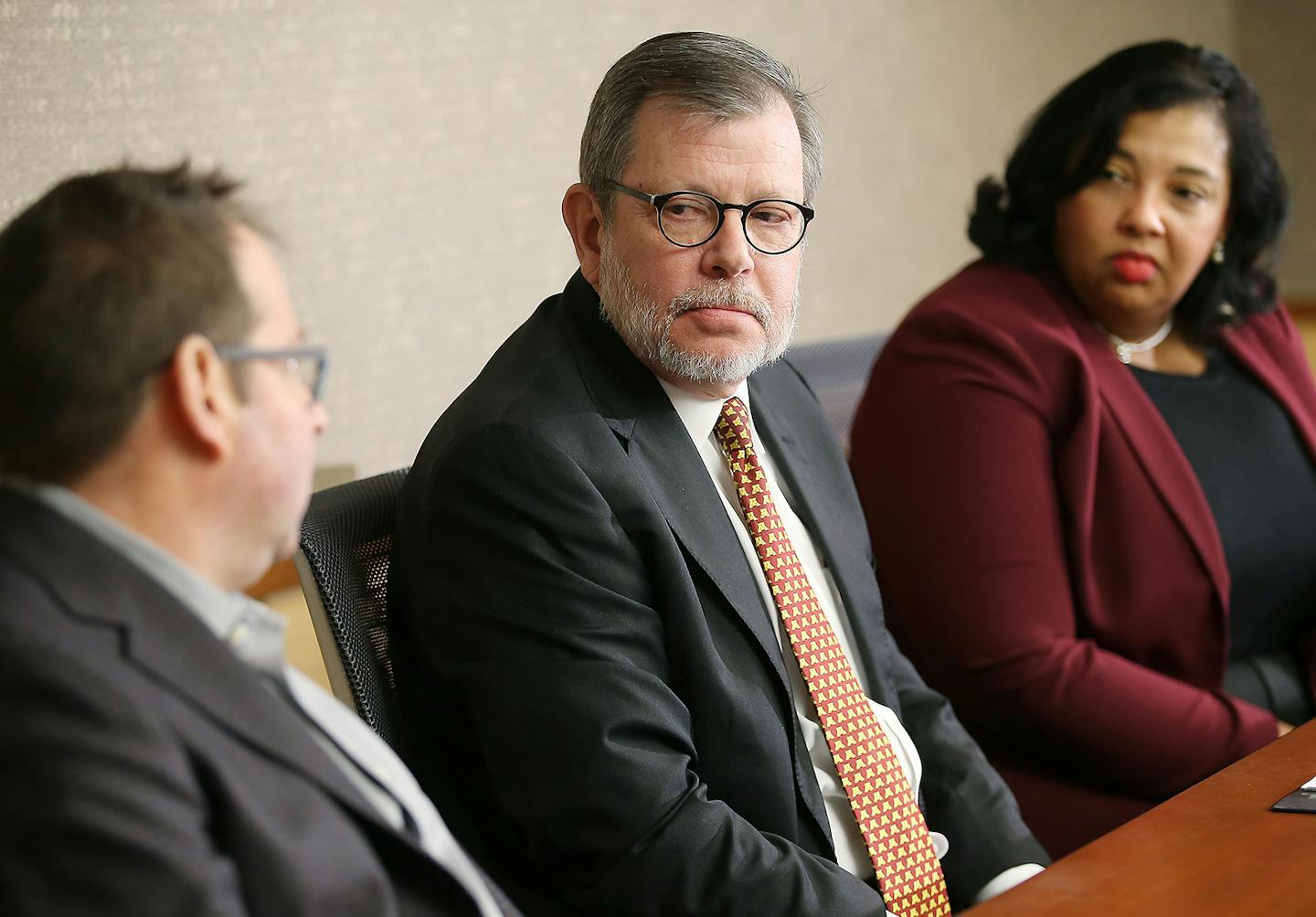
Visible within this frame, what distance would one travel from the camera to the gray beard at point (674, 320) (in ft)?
5.15

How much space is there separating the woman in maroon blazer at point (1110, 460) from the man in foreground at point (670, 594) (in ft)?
1.09

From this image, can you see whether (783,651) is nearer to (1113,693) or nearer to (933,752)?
(933,752)

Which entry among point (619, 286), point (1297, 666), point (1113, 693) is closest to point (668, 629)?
point (619, 286)

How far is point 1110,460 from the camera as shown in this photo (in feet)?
7.11

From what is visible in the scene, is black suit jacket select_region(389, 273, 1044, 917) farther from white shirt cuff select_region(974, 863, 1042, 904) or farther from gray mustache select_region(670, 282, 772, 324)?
white shirt cuff select_region(974, 863, 1042, 904)

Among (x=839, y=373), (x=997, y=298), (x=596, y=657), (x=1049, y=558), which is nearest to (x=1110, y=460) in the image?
(x=1049, y=558)

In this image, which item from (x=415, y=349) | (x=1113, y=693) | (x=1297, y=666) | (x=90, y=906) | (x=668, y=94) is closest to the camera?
(x=90, y=906)

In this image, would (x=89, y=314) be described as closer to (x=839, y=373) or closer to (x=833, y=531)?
(x=833, y=531)

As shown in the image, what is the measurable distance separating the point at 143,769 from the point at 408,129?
300 centimetres

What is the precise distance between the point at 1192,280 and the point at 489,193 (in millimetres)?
2009

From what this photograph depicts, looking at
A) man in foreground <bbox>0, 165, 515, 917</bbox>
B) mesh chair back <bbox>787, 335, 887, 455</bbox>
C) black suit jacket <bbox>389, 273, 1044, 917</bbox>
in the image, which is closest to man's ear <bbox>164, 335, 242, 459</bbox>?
man in foreground <bbox>0, 165, 515, 917</bbox>

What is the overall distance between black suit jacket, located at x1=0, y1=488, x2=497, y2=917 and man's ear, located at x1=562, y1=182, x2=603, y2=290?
0.83 m

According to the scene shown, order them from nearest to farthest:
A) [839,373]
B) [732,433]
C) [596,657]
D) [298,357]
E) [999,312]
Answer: [298,357] < [596,657] < [732,433] < [999,312] < [839,373]

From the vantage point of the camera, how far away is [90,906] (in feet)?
2.66
